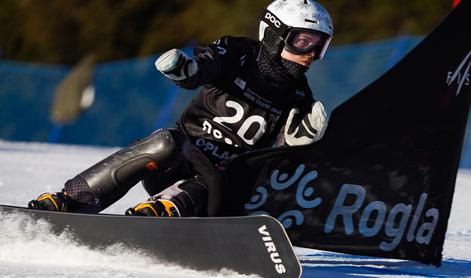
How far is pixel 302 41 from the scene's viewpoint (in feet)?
14.2

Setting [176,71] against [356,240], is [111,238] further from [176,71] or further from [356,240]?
[356,240]

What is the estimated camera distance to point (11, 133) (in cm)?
1441

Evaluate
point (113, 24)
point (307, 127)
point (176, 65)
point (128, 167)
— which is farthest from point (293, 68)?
point (113, 24)

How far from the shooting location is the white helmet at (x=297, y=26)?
4.28 metres

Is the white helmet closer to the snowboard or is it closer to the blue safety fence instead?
the snowboard

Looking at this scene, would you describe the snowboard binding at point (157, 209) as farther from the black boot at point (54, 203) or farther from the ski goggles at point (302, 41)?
the ski goggles at point (302, 41)

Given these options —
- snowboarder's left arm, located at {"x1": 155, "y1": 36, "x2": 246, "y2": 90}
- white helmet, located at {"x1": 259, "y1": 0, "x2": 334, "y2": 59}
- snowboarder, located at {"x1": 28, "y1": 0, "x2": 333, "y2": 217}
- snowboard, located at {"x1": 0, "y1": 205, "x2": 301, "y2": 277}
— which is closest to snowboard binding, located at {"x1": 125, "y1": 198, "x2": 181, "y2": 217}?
snowboarder, located at {"x1": 28, "y1": 0, "x2": 333, "y2": 217}

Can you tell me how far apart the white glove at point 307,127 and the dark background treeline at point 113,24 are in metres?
14.1

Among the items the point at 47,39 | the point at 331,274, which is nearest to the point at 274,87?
the point at 331,274

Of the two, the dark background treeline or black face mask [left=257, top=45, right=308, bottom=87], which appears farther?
the dark background treeline

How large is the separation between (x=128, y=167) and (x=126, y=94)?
975cm

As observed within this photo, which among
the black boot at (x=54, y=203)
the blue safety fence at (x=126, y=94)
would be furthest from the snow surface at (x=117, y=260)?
the blue safety fence at (x=126, y=94)

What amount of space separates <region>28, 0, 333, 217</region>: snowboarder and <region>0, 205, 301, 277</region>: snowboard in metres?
0.32

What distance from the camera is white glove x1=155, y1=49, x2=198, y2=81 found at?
393cm
